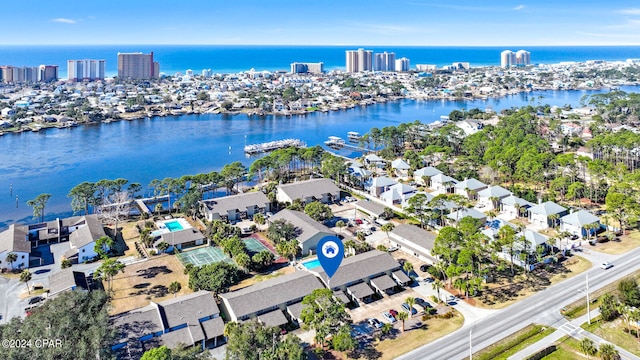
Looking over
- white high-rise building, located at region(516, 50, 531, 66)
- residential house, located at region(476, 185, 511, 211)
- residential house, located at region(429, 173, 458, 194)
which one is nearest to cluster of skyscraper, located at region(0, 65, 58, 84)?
residential house, located at region(429, 173, 458, 194)

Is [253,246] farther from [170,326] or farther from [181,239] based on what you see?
[170,326]

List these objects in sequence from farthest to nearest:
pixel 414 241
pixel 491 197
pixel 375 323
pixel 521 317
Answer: pixel 491 197 → pixel 414 241 → pixel 521 317 → pixel 375 323

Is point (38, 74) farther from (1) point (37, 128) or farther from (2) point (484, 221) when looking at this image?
(2) point (484, 221)

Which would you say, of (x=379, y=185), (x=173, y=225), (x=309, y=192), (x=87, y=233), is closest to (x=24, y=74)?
(x=173, y=225)

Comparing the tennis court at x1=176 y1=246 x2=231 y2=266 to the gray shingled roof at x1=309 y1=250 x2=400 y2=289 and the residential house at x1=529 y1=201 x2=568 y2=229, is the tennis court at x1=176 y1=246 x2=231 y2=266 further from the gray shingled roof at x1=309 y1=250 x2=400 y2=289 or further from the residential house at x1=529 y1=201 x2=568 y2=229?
the residential house at x1=529 y1=201 x2=568 y2=229

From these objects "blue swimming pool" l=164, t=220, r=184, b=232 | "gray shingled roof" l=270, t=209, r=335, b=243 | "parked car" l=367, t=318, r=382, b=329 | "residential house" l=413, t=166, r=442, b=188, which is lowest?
"parked car" l=367, t=318, r=382, b=329

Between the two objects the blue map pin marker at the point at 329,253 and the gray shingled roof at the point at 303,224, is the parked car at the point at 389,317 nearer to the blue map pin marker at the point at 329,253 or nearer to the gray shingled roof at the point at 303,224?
the blue map pin marker at the point at 329,253
